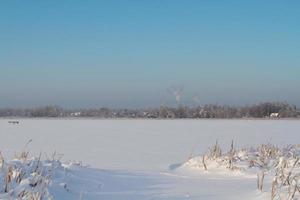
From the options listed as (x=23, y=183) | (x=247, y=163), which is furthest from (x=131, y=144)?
(x=23, y=183)

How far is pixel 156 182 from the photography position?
673cm

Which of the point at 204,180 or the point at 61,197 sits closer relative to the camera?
the point at 61,197

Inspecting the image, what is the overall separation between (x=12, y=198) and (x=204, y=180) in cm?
349

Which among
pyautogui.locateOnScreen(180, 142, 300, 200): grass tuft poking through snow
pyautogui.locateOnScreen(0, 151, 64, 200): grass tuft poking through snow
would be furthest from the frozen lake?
pyautogui.locateOnScreen(0, 151, 64, 200): grass tuft poking through snow

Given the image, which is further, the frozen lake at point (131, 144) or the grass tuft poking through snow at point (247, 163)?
the frozen lake at point (131, 144)

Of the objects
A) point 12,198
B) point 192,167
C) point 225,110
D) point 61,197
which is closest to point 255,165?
point 192,167

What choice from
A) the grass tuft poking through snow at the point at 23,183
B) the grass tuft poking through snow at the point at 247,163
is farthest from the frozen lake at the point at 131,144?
the grass tuft poking through snow at the point at 23,183

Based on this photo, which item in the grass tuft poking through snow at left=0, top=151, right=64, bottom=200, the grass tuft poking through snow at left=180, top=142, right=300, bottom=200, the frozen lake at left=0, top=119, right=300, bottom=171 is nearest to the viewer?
the grass tuft poking through snow at left=0, top=151, right=64, bottom=200

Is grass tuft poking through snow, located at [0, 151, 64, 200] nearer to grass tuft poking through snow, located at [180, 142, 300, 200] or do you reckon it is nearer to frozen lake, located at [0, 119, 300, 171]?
grass tuft poking through snow, located at [180, 142, 300, 200]

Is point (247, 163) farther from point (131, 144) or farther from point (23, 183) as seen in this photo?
point (131, 144)

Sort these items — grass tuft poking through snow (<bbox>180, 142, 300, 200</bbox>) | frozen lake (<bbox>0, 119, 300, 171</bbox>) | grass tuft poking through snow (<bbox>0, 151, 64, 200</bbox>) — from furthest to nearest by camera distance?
frozen lake (<bbox>0, 119, 300, 171</bbox>) < grass tuft poking through snow (<bbox>180, 142, 300, 200</bbox>) < grass tuft poking through snow (<bbox>0, 151, 64, 200</bbox>)

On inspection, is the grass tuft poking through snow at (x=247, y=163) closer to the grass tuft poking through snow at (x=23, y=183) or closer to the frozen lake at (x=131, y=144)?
the frozen lake at (x=131, y=144)

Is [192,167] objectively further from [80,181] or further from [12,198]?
[12,198]

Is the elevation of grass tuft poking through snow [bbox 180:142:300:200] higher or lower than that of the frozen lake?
higher
